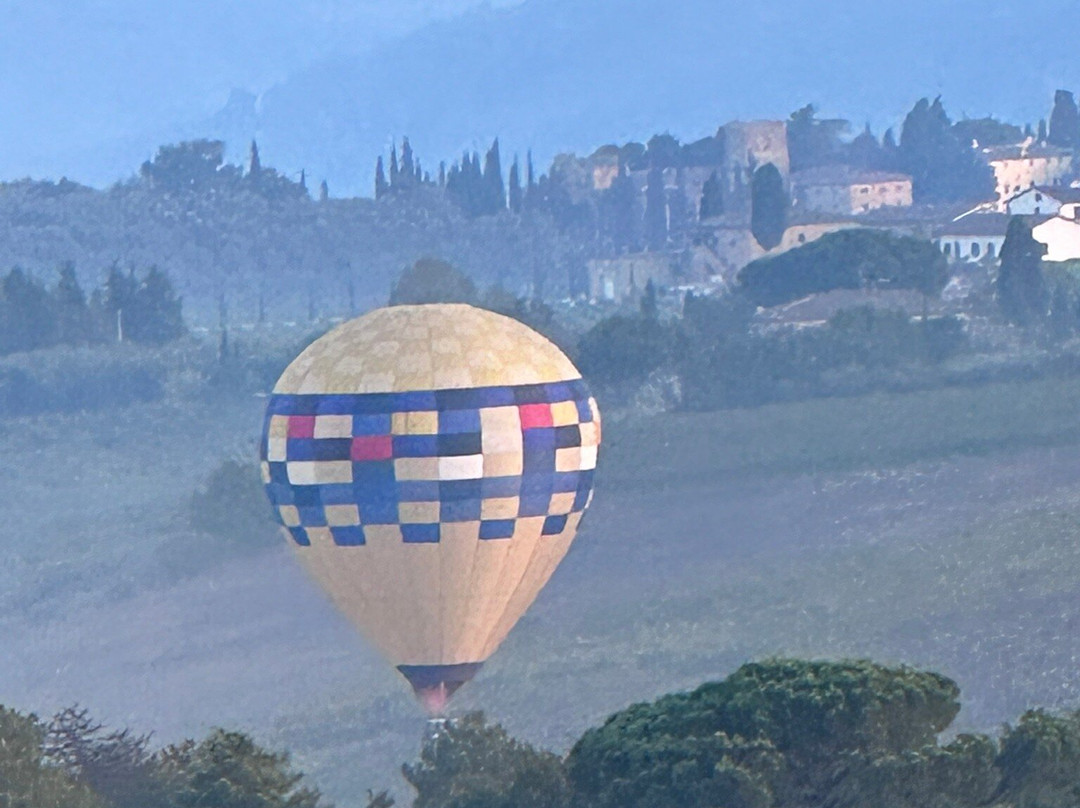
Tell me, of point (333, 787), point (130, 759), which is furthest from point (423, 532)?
point (333, 787)

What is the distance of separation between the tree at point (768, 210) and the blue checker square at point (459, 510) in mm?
41307

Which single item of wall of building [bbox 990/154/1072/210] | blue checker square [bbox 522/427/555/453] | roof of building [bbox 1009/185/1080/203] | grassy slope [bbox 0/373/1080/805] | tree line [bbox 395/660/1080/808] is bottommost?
grassy slope [bbox 0/373/1080/805]

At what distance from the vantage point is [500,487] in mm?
21625

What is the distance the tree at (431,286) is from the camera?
5978 cm

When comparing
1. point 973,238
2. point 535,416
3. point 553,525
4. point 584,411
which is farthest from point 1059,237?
point 535,416

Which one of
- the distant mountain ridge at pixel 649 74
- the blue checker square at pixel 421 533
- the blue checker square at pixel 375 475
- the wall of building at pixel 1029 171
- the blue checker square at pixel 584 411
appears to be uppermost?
the distant mountain ridge at pixel 649 74

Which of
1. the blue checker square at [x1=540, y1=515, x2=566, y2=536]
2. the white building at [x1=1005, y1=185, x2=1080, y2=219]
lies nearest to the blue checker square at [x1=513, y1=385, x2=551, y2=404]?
the blue checker square at [x1=540, y1=515, x2=566, y2=536]

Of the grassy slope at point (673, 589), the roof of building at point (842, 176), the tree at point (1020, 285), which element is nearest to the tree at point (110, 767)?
the grassy slope at point (673, 589)

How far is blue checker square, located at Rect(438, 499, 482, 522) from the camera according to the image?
21578 mm

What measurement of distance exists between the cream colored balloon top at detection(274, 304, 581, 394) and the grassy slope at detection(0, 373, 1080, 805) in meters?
16.4

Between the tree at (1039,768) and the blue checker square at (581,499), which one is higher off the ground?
the blue checker square at (581,499)

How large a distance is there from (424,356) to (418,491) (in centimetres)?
99

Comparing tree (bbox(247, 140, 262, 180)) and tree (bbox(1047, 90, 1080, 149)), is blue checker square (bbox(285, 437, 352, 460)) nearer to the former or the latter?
tree (bbox(247, 140, 262, 180))

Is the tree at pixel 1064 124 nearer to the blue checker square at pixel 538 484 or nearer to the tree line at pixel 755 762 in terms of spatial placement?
A: the blue checker square at pixel 538 484
